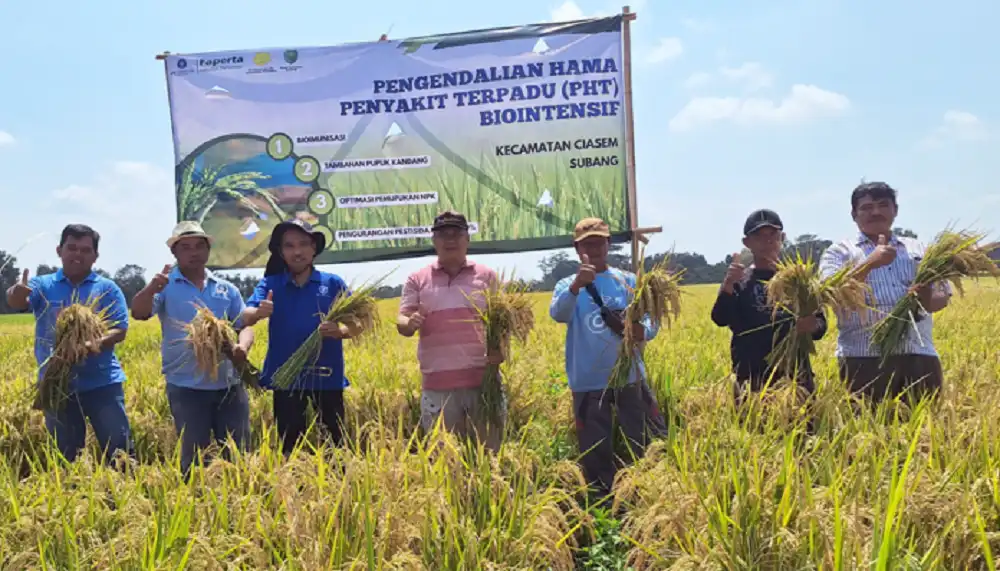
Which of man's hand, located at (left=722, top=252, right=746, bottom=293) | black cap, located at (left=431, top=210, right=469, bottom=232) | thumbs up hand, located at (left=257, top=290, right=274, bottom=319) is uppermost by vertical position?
black cap, located at (left=431, top=210, right=469, bottom=232)

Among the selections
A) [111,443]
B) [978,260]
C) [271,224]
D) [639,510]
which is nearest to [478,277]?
[639,510]

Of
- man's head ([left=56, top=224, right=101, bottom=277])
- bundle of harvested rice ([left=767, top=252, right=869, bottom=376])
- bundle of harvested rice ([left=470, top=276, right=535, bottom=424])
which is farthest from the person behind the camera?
man's head ([left=56, top=224, right=101, bottom=277])

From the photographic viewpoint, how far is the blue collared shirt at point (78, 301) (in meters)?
3.71

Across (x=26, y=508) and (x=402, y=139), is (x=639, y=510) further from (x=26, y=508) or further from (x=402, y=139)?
(x=402, y=139)

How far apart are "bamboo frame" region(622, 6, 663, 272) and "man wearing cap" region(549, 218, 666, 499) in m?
2.09

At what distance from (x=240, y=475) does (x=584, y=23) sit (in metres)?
4.73

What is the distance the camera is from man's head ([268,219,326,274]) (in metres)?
3.68

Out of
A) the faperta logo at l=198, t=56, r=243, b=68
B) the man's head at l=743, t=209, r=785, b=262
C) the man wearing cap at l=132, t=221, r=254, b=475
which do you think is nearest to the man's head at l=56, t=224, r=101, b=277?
the man wearing cap at l=132, t=221, r=254, b=475

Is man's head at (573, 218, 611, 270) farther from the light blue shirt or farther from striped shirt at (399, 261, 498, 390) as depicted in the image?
striped shirt at (399, 261, 498, 390)

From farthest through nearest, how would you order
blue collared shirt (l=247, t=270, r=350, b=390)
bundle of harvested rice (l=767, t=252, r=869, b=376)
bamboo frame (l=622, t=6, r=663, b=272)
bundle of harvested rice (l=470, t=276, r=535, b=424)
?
bamboo frame (l=622, t=6, r=663, b=272) → blue collared shirt (l=247, t=270, r=350, b=390) → bundle of harvested rice (l=470, t=276, r=535, b=424) → bundle of harvested rice (l=767, t=252, r=869, b=376)

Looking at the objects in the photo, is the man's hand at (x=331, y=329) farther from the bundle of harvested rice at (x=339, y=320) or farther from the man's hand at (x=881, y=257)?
the man's hand at (x=881, y=257)

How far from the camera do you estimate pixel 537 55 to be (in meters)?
5.76

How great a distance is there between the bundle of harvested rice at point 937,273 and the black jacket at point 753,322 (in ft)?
1.02

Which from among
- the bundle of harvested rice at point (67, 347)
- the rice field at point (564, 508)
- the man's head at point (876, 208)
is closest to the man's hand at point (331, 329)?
the rice field at point (564, 508)
